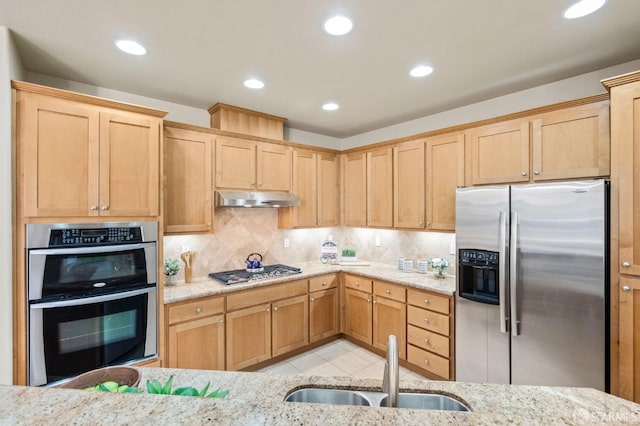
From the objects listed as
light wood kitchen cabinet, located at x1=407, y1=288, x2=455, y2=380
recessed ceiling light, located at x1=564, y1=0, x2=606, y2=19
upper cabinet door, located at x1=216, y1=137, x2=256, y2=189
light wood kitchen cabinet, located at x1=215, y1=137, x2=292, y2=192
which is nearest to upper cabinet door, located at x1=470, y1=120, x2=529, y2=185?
recessed ceiling light, located at x1=564, y1=0, x2=606, y2=19

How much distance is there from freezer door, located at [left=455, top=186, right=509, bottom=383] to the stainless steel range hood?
1793mm

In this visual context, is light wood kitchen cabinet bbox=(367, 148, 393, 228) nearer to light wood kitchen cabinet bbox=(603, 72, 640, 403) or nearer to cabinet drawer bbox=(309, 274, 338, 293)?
cabinet drawer bbox=(309, 274, 338, 293)

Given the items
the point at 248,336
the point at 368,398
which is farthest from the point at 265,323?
the point at 368,398

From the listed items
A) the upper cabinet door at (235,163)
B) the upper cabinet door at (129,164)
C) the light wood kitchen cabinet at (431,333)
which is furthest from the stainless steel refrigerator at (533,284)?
the upper cabinet door at (129,164)

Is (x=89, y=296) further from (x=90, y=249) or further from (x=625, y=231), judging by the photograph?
(x=625, y=231)

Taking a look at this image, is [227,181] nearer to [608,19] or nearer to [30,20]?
[30,20]

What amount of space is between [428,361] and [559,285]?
1369 mm

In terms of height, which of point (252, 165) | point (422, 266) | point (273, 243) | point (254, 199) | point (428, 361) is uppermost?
point (252, 165)

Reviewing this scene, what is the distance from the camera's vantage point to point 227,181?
3.18 meters

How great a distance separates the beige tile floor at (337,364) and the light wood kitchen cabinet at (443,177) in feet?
5.16

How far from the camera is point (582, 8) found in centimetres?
166

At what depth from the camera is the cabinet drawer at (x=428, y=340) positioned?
2.80 m

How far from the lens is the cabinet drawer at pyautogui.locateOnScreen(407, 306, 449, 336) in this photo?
2.80 metres

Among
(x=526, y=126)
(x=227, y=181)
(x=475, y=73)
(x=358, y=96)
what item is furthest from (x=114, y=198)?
(x=526, y=126)
